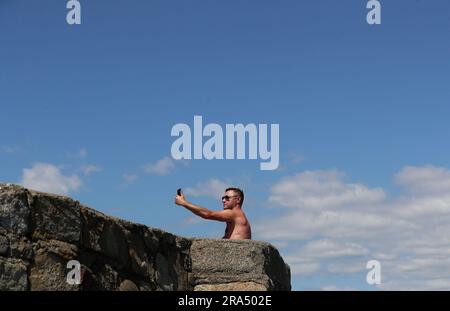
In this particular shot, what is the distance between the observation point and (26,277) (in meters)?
4.52

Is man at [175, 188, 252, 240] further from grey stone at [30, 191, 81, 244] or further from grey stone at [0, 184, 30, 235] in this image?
grey stone at [0, 184, 30, 235]

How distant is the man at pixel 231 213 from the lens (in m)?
6.88

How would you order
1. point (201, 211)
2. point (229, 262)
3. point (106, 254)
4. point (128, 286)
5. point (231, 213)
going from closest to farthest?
point (106, 254) → point (128, 286) → point (229, 262) → point (201, 211) → point (231, 213)

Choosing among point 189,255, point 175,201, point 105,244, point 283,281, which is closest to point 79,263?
point 105,244

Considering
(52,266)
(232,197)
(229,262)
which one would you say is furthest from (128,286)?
(232,197)

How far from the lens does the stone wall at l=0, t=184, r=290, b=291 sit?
4492 mm

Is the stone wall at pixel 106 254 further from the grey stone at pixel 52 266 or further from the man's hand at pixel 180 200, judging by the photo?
the man's hand at pixel 180 200

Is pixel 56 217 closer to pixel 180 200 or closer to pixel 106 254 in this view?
pixel 106 254

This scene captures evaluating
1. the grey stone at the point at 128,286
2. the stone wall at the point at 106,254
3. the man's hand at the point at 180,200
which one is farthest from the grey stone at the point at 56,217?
the man's hand at the point at 180,200

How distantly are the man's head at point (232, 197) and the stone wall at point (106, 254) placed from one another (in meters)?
0.65

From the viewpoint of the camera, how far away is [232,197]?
7.16 m

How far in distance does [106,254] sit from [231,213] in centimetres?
207
